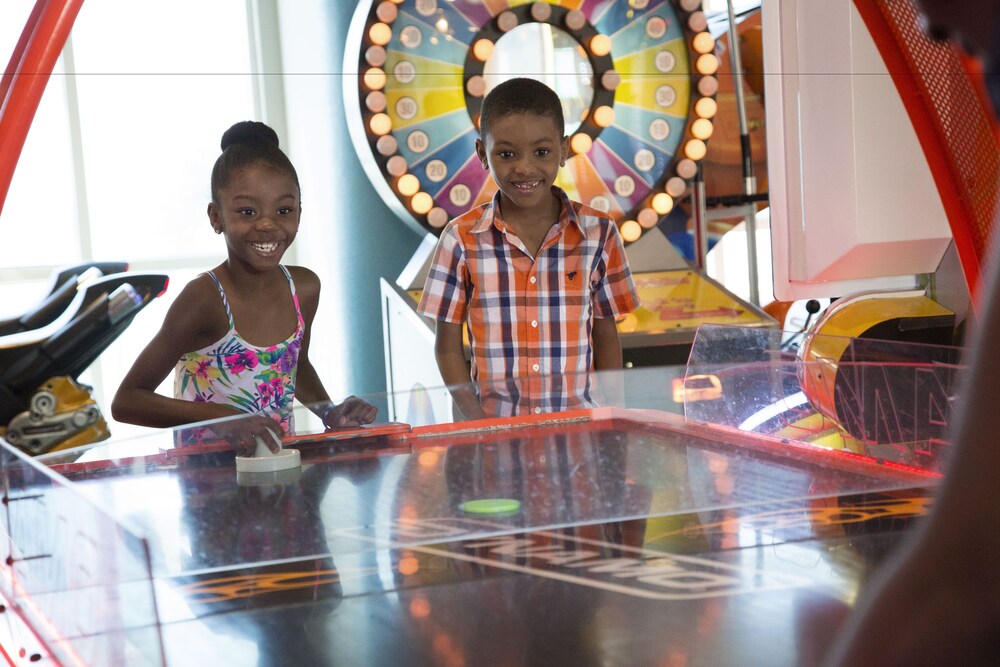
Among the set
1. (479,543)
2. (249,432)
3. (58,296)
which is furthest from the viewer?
(58,296)

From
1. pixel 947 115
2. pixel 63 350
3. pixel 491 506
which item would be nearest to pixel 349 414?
pixel 491 506

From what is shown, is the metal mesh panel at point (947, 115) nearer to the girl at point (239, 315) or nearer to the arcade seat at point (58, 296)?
the girl at point (239, 315)

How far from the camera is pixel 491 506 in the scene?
888 millimetres

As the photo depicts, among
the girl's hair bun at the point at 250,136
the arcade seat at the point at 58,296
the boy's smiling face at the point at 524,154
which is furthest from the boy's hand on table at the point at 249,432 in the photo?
the arcade seat at the point at 58,296

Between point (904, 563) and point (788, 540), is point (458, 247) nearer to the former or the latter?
point (788, 540)

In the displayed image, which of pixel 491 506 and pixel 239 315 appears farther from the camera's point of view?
pixel 239 315

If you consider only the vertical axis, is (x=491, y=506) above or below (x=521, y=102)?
below

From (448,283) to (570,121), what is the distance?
1.11m

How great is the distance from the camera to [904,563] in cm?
28

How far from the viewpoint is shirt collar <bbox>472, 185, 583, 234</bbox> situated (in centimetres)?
186

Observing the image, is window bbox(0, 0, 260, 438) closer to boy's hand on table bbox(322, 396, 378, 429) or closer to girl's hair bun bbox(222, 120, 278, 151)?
girl's hair bun bbox(222, 120, 278, 151)

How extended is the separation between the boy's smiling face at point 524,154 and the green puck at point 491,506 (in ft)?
3.14

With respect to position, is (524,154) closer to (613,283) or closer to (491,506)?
(613,283)

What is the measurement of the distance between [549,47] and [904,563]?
2649mm
